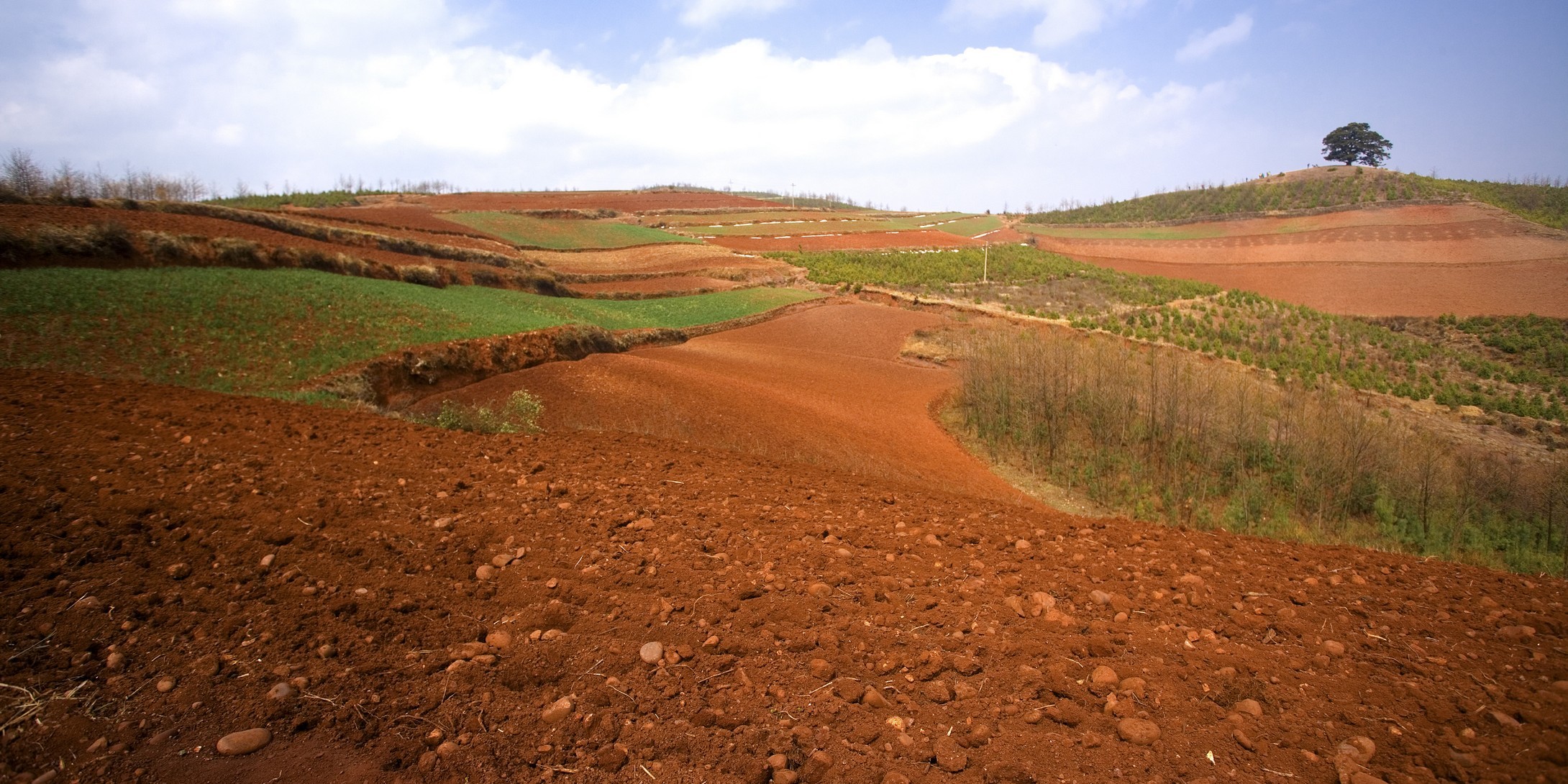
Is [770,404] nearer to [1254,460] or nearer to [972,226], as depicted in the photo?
[1254,460]

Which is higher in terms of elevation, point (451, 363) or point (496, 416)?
point (451, 363)

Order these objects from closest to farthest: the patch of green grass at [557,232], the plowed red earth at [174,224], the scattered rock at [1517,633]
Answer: the scattered rock at [1517,633] < the plowed red earth at [174,224] < the patch of green grass at [557,232]

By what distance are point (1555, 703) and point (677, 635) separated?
178 inches

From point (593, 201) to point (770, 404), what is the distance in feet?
187

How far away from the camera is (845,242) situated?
55.6 m

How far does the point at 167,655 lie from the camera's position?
371 centimetres

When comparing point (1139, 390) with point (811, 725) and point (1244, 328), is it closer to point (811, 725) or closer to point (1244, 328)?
point (811, 725)

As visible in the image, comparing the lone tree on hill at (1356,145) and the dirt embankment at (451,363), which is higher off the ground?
the lone tree on hill at (1356,145)

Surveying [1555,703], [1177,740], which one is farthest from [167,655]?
[1555,703]

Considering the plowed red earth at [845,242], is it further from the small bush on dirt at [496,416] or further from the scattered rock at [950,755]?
the scattered rock at [950,755]

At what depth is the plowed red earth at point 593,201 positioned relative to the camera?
5497 cm

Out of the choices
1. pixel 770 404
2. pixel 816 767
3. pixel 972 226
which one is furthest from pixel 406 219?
pixel 972 226

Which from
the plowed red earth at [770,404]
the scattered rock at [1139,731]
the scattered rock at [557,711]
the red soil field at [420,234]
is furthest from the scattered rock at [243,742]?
the red soil field at [420,234]

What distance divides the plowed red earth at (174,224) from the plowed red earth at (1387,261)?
41.0m
